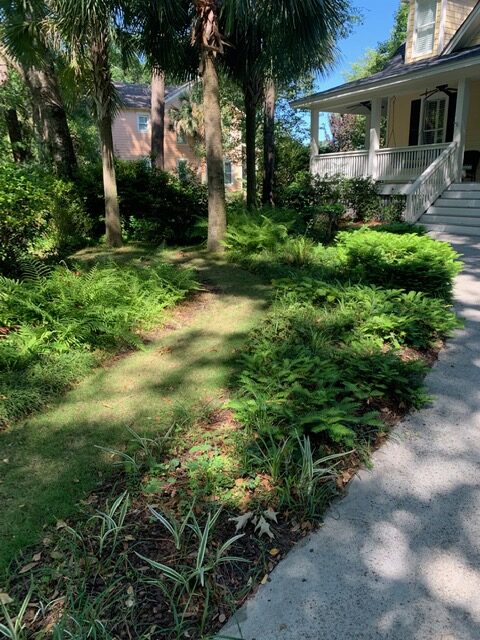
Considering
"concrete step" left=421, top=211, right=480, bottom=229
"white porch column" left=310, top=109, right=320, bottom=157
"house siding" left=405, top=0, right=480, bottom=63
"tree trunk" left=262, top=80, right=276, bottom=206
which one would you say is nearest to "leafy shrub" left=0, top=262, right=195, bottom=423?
"concrete step" left=421, top=211, right=480, bottom=229

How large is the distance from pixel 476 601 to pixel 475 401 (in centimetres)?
181

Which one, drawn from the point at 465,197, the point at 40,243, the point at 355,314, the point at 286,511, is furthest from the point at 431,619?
the point at 465,197

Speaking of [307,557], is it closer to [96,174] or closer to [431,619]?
[431,619]

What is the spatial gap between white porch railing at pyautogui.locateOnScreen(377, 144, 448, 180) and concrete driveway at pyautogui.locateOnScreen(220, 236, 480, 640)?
11482 mm

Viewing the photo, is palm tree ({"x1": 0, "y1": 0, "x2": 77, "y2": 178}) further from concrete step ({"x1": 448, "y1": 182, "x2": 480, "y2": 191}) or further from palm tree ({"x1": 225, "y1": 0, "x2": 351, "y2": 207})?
concrete step ({"x1": 448, "y1": 182, "x2": 480, "y2": 191})

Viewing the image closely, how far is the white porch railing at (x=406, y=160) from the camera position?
42.0ft

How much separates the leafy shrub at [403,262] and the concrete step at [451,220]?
211 inches

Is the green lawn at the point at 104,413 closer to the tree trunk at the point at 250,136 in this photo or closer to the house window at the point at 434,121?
the tree trunk at the point at 250,136

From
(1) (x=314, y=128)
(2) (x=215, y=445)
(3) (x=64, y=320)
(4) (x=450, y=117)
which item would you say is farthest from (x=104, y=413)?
(4) (x=450, y=117)

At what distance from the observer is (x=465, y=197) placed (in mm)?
11016

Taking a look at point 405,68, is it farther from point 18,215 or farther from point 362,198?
point 18,215

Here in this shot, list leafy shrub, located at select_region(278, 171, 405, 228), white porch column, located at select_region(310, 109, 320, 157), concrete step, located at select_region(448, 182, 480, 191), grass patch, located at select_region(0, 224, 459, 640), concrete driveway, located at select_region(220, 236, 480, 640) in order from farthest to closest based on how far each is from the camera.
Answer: white porch column, located at select_region(310, 109, 320, 157), leafy shrub, located at select_region(278, 171, 405, 228), concrete step, located at select_region(448, 182, 480, 191), grass patch, located at select_region(0, 224, 459, 640), concrete driveway, located at select_region(220, 236, 480, 640)

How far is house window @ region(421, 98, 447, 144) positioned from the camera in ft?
48.6

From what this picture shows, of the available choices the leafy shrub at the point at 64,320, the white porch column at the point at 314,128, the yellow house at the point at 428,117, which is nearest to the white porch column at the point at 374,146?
the yellow house at the point at 428,117
